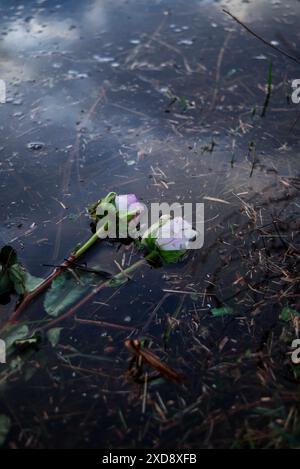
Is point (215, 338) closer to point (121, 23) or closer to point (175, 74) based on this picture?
point (175, 74)

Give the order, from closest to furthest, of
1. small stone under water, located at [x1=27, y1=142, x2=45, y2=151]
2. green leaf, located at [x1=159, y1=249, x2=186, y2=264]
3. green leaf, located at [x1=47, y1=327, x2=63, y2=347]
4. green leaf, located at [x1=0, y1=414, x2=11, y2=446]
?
1. green leaf, located at [x1=0, y1=414, x2=11, y2=446]
2. green leaf, located at [x1=47, y1=327, x2=63, y2=347]
3. green leaf, located at [x1=159, y1=249, x2=186, y2=264]
4. small stone under water, located at [x1=27, y1=142, x2=45, y2=151]

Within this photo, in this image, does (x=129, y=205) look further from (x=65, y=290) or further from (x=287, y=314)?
(x=287, y=314)

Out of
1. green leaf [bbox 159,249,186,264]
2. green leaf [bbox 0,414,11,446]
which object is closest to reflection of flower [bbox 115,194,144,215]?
green leaf [bbox 159,249,186,264]

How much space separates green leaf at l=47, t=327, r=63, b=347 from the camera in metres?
1.19

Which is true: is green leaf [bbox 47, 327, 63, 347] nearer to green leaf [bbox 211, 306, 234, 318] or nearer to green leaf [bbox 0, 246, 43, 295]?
green leaf [bbox 0, 246, 43, 295]

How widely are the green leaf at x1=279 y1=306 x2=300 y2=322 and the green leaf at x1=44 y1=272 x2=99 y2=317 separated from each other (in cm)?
52

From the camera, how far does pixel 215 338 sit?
119 centimetres

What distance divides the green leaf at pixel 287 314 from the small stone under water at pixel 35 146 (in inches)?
41.2

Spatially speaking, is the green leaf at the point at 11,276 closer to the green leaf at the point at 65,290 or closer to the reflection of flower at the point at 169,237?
the green leaf at the point at 65,290

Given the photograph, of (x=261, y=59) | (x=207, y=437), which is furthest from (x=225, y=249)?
(x=261, y=59)

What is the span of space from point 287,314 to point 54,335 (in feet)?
2.03

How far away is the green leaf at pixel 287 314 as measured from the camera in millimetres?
1225

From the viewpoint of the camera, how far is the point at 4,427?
1.06m

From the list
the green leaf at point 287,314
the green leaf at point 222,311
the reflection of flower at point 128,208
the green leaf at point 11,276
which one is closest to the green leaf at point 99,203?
the reflection of flower at point 128,208
